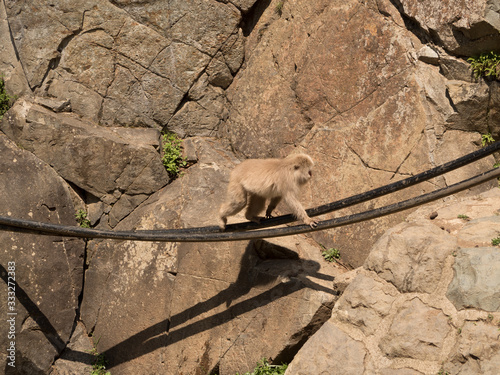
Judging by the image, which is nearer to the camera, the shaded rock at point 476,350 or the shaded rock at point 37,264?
the shaded rock at point 476,350

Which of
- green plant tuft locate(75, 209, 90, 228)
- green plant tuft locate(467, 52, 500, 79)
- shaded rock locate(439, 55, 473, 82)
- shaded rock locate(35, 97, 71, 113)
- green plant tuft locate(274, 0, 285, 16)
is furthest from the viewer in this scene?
green plant tuft locate(274, 0, 285, 16)

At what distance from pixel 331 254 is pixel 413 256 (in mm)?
2252

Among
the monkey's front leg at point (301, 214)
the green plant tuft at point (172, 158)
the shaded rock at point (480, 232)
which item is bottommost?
the shaded rock at point (480, 232)

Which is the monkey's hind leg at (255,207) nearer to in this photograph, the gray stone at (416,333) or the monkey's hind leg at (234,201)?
the monkey's hind leg at (234,201)

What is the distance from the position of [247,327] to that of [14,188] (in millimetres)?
3916

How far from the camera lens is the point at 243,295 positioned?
6613mm

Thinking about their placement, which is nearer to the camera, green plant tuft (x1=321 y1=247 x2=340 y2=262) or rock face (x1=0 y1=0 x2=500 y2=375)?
rock face (x1=0 y1=0 x2=500 y2=375)

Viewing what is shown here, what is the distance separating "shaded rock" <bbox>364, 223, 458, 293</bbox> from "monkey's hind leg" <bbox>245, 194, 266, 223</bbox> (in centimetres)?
136

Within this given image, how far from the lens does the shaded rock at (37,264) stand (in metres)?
7.39

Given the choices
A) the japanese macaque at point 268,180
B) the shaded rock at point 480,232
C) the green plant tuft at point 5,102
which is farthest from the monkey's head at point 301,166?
the green plant tuft at point 5,102

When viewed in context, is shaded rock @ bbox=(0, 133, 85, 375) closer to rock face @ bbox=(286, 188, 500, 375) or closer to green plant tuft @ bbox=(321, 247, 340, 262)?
green plant tuft @ bbox=(321, 247, 340, 262)

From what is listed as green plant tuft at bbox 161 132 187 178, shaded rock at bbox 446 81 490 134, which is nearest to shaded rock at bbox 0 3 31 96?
green plant tuft at bbox 161 132 187 178

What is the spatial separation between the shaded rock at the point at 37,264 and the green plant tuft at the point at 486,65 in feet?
19.8

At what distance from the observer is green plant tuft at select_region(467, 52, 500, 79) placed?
640cm
